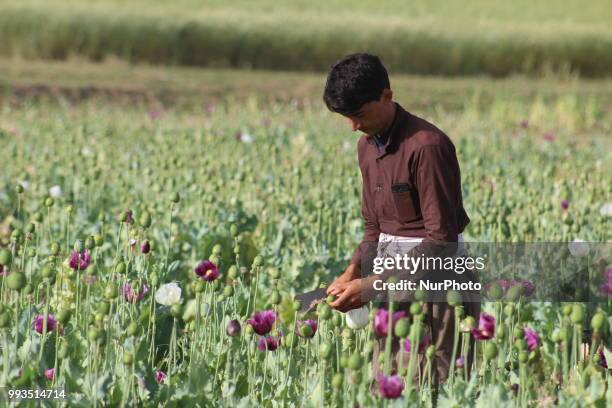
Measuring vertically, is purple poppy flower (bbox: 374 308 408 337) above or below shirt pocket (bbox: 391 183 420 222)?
below

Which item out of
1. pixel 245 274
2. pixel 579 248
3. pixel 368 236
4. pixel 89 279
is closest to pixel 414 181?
pixel 368 236

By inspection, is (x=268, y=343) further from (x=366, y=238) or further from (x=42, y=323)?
(x=42, y=323)

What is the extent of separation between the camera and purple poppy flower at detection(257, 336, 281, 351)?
288cm

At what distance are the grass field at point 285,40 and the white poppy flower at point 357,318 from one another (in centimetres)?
1701

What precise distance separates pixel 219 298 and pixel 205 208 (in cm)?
194

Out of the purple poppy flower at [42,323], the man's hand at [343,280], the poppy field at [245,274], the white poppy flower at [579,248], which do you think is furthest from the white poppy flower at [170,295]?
the white poppy flower at [579,248]

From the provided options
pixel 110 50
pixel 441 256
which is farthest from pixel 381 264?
pixel 110 50

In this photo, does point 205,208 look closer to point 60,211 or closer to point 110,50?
point 60,211

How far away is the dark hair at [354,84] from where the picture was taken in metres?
2.75

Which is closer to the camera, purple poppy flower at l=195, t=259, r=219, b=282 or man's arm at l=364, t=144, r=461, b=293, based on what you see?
man's arm at l=364, t=144, r=461, b=293

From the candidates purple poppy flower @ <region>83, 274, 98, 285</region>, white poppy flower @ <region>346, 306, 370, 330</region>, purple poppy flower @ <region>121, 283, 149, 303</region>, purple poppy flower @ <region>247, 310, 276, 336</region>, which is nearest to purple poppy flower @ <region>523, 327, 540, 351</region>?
white poppy flower @ <region>346, 306, 370, 330</region>

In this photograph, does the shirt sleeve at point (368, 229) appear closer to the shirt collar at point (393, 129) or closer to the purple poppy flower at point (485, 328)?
the shirt collar at point (393, 129)

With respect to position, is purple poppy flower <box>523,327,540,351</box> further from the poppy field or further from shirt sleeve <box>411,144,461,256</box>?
shirt sleeve <box>411,144,461,256</box>

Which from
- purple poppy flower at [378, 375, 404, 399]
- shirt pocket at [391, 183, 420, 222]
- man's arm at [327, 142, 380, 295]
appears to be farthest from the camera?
man's arm at [327, 142, 380, 295]
